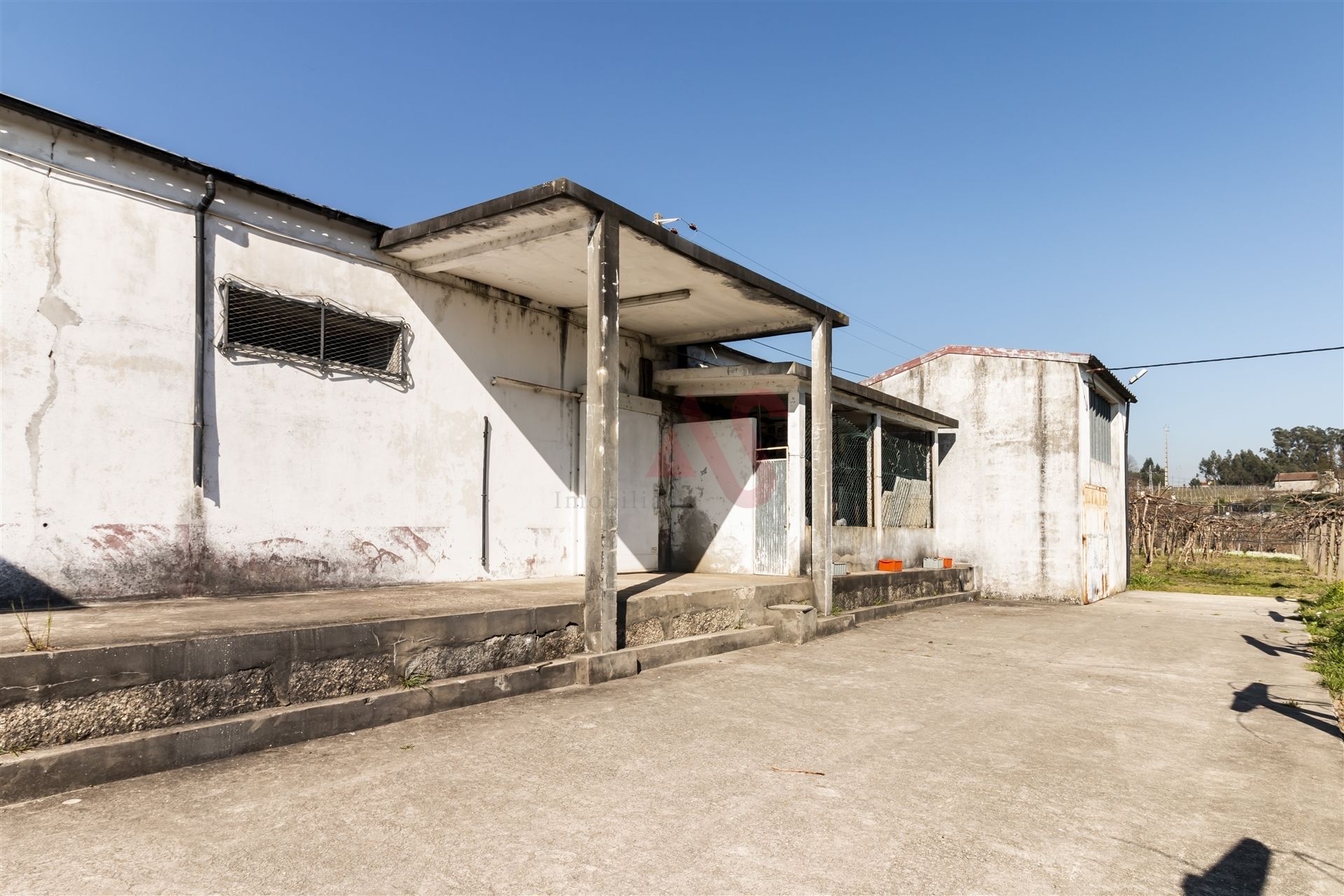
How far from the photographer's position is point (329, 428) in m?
7.57

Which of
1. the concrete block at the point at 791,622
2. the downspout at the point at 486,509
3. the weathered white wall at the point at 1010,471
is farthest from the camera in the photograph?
the weathered white wall at the point at 1010,471

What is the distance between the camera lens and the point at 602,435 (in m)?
7.12

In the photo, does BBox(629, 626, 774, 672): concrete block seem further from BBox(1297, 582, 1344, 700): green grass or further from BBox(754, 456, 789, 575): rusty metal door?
BBox(1297, 582, 1344, 700): green grass

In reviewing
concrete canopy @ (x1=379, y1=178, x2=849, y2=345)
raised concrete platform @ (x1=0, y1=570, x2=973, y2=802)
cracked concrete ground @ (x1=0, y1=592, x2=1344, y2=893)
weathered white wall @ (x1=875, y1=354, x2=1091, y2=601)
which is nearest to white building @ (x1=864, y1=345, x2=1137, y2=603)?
weathered white wall @ (x1=875, y1=354, x2=1091, y2=601)

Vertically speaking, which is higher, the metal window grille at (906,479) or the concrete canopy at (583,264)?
the concrete canopy at (583,264)

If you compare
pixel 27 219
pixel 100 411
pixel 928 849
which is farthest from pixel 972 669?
pixel 27 219

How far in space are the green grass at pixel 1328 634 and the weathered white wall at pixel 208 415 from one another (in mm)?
8338

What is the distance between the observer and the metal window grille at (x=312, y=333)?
22.8 ft

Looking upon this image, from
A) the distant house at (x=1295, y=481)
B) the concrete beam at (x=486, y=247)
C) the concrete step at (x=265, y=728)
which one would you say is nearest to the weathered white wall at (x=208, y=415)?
the concrete beam at (x=486, y=247)

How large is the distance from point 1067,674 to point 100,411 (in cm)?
873

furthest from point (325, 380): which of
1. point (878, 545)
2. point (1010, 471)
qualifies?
point (1010, 471)

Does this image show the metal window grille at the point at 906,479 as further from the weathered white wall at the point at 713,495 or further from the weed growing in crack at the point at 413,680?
the weed growing in crack at the point at 413,680

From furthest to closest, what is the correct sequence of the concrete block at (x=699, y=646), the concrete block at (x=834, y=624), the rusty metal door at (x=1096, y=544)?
the rusty metal door at (x=1096, y=544) < the concrete block at (x=834, y=624) < the concrete block at (x=699, y=646)

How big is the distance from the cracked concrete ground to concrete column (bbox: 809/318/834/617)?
3445mm
